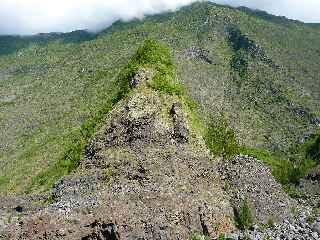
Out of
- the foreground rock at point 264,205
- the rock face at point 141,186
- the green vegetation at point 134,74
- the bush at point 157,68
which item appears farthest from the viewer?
the green vegetation at point 134,74

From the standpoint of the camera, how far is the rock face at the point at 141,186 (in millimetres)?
45344

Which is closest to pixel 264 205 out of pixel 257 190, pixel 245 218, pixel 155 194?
pixel 257 190

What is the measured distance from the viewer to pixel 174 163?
52969 mm

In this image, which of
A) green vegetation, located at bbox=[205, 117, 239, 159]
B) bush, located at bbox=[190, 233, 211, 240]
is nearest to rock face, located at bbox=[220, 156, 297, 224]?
bush, located at bbox=[190, 233, 211, 240]

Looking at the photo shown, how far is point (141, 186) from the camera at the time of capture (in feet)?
165

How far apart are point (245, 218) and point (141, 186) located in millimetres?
8156

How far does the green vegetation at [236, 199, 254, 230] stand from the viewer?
47562mm

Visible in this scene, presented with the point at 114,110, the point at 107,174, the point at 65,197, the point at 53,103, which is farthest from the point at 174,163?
the point at 53,103

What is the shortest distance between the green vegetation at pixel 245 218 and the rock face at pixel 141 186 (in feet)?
2.25

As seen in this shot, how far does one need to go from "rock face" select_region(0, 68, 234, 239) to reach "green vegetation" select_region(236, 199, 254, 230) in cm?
69

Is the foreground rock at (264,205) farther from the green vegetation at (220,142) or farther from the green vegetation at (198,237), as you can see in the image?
the green vegetation at (220,142)

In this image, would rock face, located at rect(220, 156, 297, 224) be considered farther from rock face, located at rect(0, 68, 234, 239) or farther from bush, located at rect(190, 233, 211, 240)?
bush, located at rect(190, 233, 211, 240)

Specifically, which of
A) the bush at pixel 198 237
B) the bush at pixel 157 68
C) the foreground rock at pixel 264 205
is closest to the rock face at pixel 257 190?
the foreground rock at pixel 264 205

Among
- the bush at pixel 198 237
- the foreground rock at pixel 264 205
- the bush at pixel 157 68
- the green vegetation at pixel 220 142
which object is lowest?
the green vegetation at pixel 220 142
